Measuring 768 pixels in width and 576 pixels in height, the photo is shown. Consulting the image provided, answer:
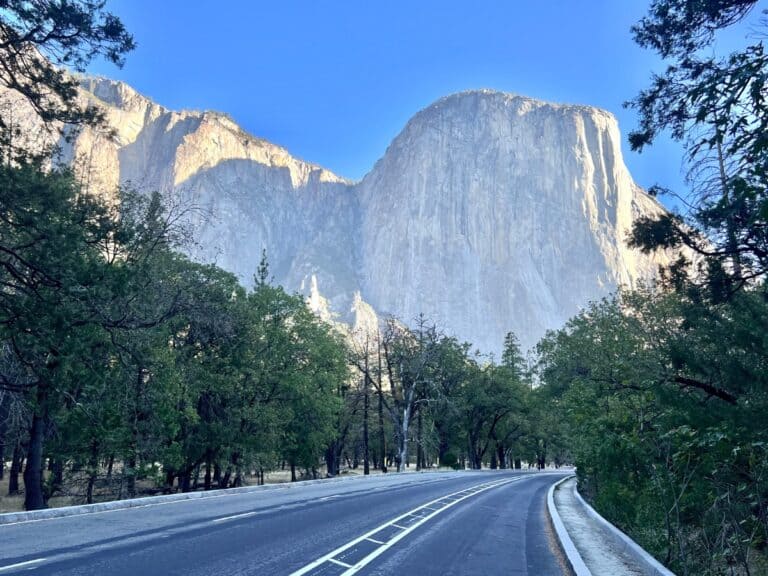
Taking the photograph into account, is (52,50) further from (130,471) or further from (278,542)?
(130,471)

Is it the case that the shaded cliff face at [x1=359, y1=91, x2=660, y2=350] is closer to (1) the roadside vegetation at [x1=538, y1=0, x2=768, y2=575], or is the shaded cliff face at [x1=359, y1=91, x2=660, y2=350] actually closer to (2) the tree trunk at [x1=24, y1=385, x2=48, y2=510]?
(2) the tree trunk at [x1=24, y1=385, x2=48, y2=510]

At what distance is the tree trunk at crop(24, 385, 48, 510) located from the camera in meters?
17.2

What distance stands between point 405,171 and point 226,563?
643 feet

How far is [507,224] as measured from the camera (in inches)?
7047

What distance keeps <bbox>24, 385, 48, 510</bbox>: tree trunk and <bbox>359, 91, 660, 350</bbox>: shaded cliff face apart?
143 meters

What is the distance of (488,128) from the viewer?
19688 centimetres

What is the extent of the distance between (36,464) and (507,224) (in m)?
170

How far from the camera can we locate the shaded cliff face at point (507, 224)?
16562 centimetres

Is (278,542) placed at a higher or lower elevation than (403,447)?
lower

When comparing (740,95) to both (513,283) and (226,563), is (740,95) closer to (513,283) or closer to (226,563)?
(226,563)

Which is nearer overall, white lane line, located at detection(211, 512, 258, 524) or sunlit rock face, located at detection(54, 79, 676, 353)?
white lane line, located at detection(211, 512, 258, 524)

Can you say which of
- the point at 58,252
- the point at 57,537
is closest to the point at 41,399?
the point at 58,252

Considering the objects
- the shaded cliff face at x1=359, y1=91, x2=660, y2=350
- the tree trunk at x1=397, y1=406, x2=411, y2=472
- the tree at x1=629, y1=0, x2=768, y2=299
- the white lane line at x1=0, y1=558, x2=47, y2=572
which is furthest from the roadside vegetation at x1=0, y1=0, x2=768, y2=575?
the shaded cliff face at x1=359, y1=91, x2=660, y2=350

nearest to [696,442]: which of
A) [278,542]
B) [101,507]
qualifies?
[278,542]
